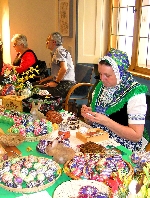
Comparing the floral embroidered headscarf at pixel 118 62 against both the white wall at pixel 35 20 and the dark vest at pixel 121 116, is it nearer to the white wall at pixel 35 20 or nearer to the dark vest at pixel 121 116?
the dark vest at pixel 121 116

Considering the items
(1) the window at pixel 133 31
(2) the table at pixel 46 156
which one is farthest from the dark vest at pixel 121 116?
(1) the window at pixel 133 31

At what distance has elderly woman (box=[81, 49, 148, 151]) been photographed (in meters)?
1.85

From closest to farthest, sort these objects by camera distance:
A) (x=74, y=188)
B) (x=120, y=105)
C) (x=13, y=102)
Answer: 1. (x=74, y=188)
2. (x=120, y=105)
3. (x=13, y=102)

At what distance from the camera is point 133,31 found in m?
3.80

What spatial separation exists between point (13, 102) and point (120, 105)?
0.94 metres

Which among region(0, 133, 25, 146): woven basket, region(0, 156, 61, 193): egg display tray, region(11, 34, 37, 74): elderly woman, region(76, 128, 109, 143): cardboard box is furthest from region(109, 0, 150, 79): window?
region(0, 156, 61, 193): egg display tray

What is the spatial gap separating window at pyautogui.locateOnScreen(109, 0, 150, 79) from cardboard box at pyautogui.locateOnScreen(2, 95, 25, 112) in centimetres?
170

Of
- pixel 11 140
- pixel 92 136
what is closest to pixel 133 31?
pixel 92 136

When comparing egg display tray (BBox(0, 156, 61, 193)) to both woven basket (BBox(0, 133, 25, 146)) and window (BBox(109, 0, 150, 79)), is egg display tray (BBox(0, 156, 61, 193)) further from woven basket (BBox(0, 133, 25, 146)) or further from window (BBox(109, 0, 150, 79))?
window (BBox(109, 0, 150, 79))

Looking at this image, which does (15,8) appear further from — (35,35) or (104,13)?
(104,13)

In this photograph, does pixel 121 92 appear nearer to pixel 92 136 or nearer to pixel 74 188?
pixel 92 136

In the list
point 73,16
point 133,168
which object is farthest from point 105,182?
point 73,16

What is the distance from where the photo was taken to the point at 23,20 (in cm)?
577

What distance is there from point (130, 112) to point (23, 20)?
4463mm
